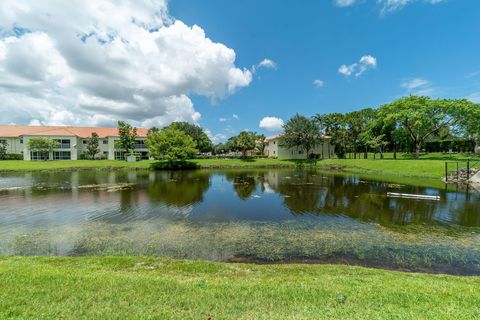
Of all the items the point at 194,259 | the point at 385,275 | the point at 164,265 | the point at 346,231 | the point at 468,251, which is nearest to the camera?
the point at 385,275

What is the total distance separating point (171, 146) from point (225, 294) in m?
41.7

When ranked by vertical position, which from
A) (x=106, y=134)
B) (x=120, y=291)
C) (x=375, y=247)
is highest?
(x=106, y=134)

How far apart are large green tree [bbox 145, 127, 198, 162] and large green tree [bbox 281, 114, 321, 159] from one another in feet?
74.4

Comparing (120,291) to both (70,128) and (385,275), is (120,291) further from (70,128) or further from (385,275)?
(70,128)

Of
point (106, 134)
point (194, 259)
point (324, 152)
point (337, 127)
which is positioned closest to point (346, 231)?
point (194, 259)

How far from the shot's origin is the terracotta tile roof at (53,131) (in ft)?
178

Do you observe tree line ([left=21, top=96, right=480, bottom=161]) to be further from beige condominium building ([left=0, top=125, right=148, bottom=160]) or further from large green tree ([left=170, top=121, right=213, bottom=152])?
beige condominium building ([left=0, top=125, right=148, bottom=160])

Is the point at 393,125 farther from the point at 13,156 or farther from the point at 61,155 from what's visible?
the point at 13,156

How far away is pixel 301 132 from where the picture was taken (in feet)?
174

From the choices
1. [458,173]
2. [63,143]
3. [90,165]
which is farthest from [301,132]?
[63,143]

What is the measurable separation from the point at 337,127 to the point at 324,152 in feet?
31.0

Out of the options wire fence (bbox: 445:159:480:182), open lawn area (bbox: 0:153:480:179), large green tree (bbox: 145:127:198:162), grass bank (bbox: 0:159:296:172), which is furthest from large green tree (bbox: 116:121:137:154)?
wire fence (bbox: 445:159:480:182)

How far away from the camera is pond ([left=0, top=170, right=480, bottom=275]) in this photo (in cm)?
820

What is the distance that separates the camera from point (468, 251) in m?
8.41
